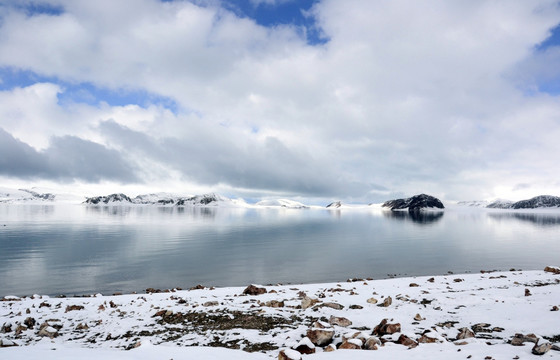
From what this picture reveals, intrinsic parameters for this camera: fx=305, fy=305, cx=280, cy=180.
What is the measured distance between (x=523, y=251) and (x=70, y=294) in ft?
233

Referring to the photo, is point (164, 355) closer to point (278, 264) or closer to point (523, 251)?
point (278, 264)

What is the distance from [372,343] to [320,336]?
6.83 ft

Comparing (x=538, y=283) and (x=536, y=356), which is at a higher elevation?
(x=536, y=356)

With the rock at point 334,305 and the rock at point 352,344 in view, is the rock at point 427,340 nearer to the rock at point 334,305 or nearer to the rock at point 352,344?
the rock at point 352,344

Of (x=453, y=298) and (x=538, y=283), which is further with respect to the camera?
(x=538, y=283)

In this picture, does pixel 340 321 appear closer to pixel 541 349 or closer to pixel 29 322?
pixel 541 349

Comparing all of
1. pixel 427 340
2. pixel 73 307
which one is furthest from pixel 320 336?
pixel 73 307

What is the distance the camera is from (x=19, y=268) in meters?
39.1

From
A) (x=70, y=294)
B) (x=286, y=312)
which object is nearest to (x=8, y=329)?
(x=286, y=312)

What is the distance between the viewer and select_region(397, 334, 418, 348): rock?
11309mm

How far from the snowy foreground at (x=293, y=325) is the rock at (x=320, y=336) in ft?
0.13

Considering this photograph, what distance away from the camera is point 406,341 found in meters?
11.5

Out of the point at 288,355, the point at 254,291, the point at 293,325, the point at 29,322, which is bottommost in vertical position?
the point at 254,291

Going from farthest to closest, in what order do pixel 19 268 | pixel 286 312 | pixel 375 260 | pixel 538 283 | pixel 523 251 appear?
pixel 523 251 < pixel 375 260 < pixel 19 268 < pixel 538 283 < pixel 286 312
